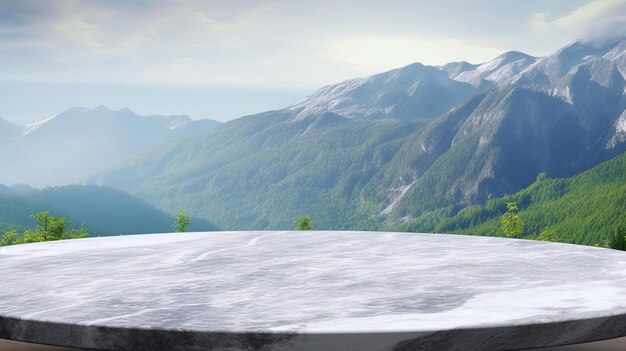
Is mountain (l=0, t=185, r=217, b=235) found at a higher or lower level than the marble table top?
lower

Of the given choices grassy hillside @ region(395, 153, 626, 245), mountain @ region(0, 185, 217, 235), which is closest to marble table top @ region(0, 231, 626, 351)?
grassy hillside @ region(395, 153, 626, 245)

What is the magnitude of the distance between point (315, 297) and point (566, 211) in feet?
322

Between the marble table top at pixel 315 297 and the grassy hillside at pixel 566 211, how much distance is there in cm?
7679

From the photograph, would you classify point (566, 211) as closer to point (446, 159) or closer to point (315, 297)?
point (446, 159)

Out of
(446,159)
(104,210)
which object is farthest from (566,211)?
(104,210)

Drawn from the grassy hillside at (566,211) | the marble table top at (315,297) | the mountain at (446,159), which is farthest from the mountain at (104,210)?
the marble table top at (315,297)

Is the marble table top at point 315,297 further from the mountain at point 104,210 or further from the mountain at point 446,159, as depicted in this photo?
the mountain at point 104,210

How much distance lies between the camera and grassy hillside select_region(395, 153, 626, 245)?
8444 cm

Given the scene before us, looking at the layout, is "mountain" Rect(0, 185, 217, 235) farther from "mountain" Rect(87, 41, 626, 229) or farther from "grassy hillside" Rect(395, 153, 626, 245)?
"grassy hillside" Rect(395, 153, 626, 245)

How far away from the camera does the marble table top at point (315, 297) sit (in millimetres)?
3156

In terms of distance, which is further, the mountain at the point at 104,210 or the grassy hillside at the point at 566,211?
the mountain at the point at 104,210

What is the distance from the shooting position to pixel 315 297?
3928 mm

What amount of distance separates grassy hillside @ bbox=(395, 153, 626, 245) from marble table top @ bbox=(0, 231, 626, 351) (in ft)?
252

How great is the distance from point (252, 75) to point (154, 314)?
185 meters
